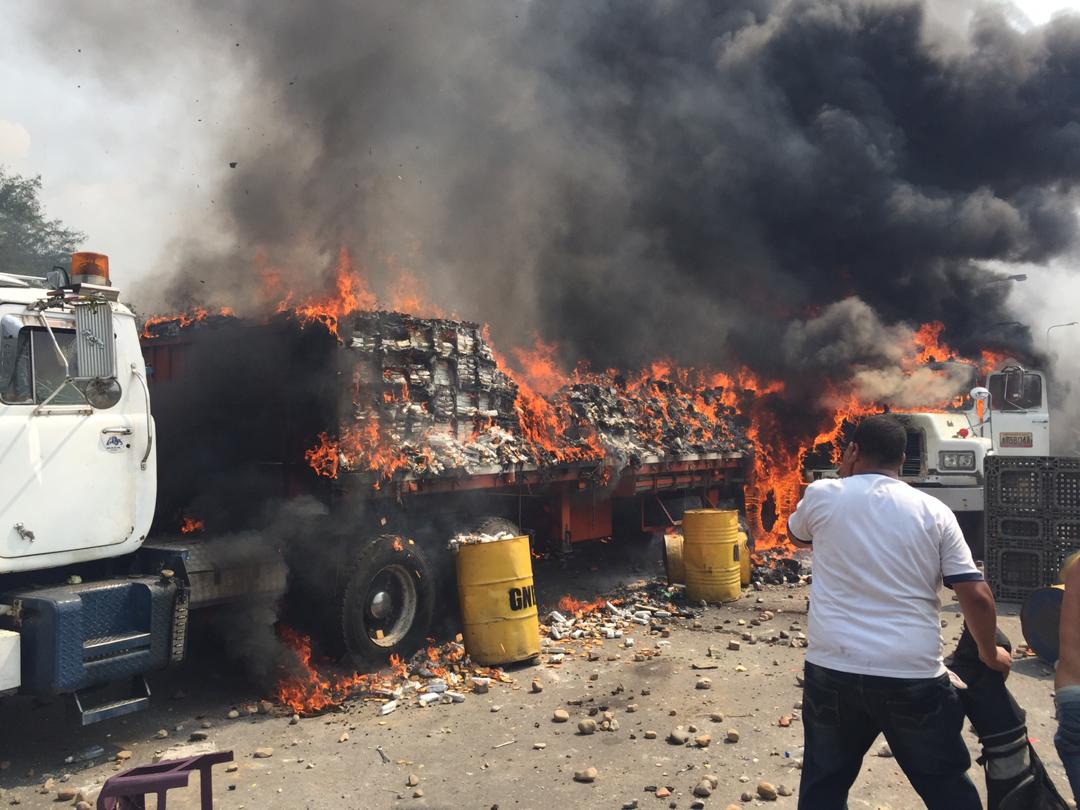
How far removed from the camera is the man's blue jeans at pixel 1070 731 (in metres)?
2.57

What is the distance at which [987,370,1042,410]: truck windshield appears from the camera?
37.7ft

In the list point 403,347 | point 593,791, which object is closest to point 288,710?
point 593,791

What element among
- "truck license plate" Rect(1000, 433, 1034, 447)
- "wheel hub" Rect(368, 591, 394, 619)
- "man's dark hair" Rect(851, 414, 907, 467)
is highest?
"man's dark hair" Rect(851, 414, 907, 467)

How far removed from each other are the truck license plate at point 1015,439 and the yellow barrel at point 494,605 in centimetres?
829

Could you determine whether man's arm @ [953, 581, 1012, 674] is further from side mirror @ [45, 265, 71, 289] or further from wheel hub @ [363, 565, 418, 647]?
side mirror @ [45, 265, 71, 289]

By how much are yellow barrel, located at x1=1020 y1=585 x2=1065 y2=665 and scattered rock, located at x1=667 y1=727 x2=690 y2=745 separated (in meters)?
3.51

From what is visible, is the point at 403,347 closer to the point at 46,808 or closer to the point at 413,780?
the point at 413,780

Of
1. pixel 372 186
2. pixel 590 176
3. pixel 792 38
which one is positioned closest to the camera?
pixel 372 186

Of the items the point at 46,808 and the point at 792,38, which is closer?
the point at 46,808

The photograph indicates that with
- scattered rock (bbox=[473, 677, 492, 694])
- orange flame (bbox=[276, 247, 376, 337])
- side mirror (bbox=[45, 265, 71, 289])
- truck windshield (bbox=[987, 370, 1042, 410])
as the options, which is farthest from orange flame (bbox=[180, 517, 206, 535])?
truck windshield (bbox=[987, 370, 1042, 410])

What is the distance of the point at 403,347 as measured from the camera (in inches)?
272

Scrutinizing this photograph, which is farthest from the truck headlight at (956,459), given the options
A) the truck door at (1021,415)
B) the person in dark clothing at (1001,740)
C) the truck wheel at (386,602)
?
the person in dark clothing at (1001,740)

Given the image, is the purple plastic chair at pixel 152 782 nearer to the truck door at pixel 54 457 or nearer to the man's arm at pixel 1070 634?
the truck door at pixel 54 457

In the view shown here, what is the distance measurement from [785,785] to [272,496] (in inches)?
Answer: 170
